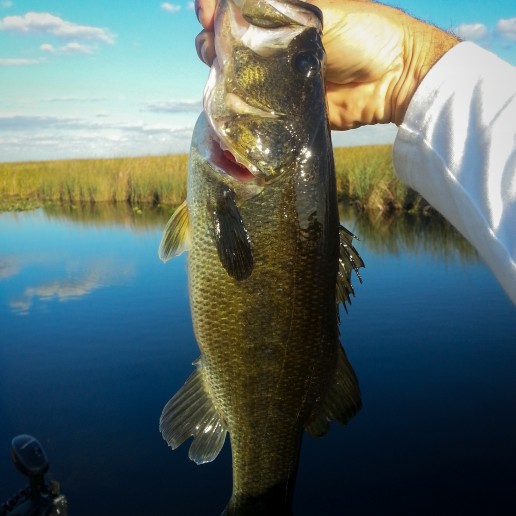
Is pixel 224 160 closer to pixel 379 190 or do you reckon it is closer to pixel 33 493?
pixel 33 493

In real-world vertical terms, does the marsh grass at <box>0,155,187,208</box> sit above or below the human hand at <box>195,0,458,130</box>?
below

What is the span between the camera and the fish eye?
2205 mm

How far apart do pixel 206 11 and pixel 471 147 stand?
43.3 inches

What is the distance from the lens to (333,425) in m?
6.78

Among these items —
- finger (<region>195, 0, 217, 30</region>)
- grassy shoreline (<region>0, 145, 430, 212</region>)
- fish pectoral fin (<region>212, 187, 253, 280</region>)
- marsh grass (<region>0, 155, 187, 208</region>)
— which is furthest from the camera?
marsh grass (<region>0, 155, 187, 208</region>)

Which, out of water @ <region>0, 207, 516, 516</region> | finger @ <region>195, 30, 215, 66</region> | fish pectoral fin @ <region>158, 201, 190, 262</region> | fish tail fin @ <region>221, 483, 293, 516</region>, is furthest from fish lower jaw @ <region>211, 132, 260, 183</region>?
water @ <region>0, 207, 516, 516</region>

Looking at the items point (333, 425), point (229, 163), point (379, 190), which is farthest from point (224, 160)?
point (379, 190)

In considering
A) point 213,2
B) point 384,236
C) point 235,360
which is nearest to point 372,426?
point 235,360

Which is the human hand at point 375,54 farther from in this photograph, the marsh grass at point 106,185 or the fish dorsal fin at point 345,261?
the marsh grass at point 106,185

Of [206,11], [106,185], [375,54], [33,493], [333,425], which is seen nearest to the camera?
[206,11]

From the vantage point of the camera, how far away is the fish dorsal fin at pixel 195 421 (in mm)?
2256

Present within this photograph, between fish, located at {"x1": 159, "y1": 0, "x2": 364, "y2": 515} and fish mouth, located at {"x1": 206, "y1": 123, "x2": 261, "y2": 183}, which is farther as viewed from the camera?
fish mouth, located at {"x1": 206, "y1": 123, "x2": 261, "y2": 183}

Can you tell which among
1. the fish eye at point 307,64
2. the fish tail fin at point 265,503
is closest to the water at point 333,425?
the fish tail fin at point 265,503

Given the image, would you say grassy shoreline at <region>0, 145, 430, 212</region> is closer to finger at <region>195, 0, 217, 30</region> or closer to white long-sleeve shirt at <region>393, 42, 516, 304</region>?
white long-sleeve shirt at <region>393, 42, 516, 304</region>
